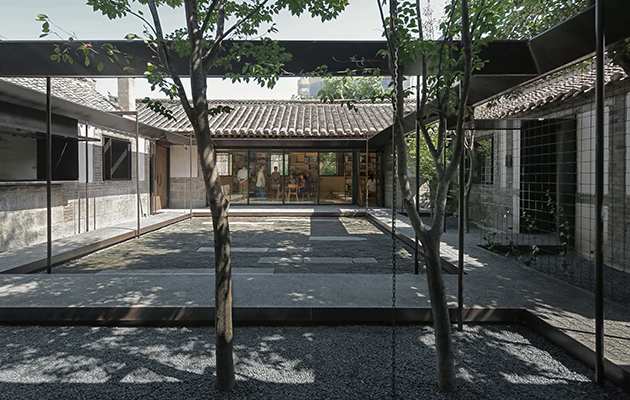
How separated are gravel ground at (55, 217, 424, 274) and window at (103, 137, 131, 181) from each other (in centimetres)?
207

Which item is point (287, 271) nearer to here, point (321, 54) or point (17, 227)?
point (321, 54)

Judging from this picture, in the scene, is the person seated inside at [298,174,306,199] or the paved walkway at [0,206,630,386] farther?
the person seated inside at [298,174,306,199]

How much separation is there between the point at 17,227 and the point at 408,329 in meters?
7.14

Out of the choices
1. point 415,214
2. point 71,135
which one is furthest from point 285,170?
point 415,214

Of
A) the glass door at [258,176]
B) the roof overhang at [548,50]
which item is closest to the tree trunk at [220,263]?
the roof overhang at [548,50]

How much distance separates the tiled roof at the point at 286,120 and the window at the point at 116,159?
3.00 meters

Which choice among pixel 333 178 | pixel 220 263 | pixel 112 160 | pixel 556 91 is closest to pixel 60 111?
pixel 112 160

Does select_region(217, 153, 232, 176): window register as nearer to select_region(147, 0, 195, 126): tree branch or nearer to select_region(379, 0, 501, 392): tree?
select_region(147, 0, 195, 126): tree branch

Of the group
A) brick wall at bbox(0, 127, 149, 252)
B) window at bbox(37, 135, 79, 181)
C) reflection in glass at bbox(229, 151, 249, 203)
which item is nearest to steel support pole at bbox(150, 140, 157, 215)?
brick wall at bbox(0, 127, 149, 252)

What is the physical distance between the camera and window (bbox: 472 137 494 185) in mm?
10414

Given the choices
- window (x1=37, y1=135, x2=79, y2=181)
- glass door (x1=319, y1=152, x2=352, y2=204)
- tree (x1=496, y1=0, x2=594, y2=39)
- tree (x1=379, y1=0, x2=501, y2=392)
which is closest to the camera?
tree (x1=379, y1=0, x2=501, y2=392)

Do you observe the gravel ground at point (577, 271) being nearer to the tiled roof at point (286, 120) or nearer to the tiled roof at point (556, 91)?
the tiled roof at point (556, 91)

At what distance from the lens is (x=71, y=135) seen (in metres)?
7.91

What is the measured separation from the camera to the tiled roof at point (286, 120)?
14.7m
